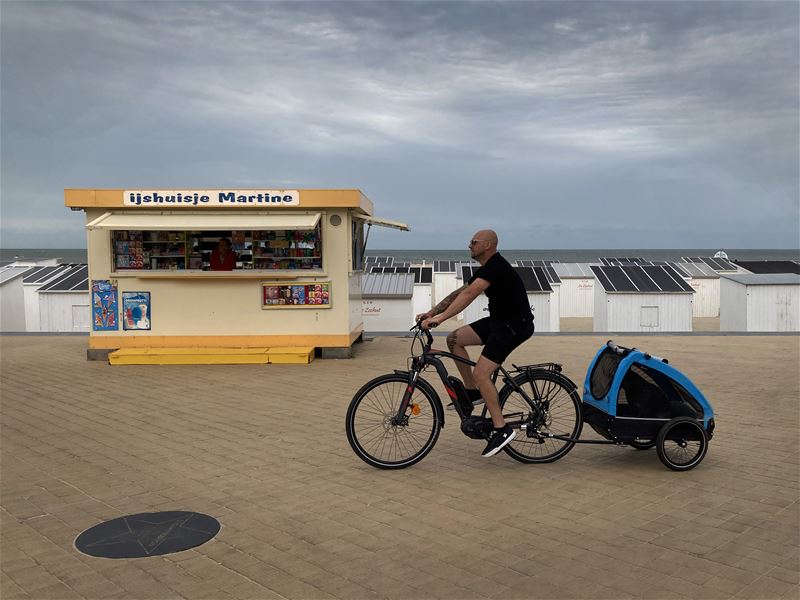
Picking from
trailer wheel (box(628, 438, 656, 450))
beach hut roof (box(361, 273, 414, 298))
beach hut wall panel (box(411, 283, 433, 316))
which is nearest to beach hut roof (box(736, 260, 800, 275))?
beach hut wall panel (box(411, 283, 433, 316))

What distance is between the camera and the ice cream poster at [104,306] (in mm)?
12492

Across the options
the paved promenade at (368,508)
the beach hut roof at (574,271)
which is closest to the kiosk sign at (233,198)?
the paved promenade at (368,508)

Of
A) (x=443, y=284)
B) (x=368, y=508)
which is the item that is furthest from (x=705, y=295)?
(x=368, y=508)

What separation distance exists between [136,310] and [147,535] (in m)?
8.60

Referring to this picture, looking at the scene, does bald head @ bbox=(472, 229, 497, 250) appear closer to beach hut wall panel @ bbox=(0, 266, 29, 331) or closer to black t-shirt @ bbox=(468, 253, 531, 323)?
black t-shirt @ bbox=(468, 253, 531, 323)

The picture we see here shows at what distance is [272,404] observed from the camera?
28.8 feet

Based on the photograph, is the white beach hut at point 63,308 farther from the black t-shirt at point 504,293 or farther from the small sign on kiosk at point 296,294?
the black t-shirt at point 504,293

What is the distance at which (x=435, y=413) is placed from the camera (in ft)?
19.4

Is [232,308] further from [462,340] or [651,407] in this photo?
[651,407]

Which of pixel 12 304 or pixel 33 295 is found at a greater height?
pixel 33 295

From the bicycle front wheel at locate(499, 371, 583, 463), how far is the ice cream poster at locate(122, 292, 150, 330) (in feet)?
27.2

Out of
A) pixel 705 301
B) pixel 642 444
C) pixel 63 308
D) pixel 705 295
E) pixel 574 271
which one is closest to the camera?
pixel 642 444

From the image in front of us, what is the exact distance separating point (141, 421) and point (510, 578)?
5.24 meters

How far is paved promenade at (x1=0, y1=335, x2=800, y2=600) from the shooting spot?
12.7 feet
